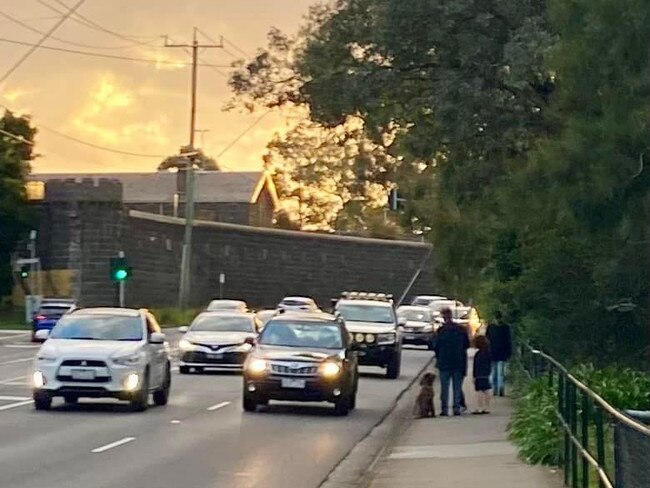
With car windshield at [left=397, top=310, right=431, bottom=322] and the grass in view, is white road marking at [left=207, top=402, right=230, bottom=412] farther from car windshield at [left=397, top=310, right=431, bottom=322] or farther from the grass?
the grass

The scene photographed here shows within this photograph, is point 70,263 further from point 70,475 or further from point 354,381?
point 70,475

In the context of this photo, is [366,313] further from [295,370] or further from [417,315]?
[417,315]

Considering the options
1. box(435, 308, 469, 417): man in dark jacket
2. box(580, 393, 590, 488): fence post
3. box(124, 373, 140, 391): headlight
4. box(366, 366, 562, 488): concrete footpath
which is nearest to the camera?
box(580, 393, 590, 488): fence post

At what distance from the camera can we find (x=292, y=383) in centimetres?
2472

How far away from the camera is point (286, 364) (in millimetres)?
24734

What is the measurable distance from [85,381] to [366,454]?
229 inches

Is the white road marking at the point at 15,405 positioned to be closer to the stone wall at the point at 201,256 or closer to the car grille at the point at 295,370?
the car grille at the point at 295,370

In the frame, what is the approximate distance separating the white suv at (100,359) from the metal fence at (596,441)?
7.66 metres

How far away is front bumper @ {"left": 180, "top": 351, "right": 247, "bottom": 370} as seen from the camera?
116 ft

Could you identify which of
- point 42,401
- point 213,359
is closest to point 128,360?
point 42,401

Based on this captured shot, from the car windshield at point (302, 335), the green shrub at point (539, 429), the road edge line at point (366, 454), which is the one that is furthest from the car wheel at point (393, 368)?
the green shrub at point (539, 429)

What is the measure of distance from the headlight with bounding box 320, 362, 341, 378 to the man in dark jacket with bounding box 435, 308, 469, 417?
5.97 ft

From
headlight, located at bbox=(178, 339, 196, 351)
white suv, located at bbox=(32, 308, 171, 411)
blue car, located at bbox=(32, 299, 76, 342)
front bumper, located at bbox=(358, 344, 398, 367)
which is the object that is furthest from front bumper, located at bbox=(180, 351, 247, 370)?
blue car, located at bbox=(32, 299, 76, 342)

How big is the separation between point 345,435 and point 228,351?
1353cm
